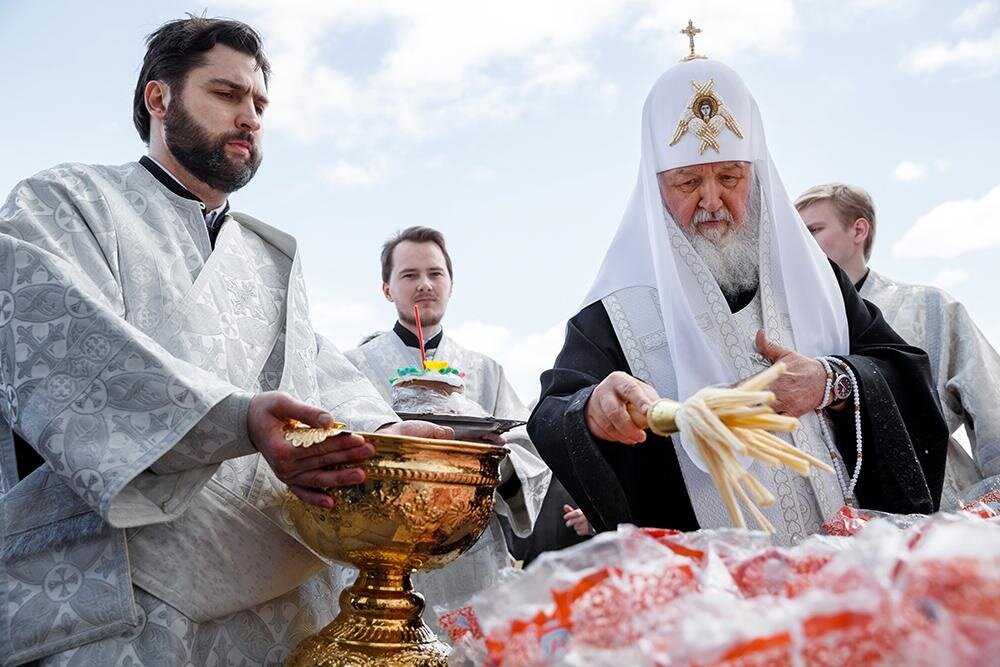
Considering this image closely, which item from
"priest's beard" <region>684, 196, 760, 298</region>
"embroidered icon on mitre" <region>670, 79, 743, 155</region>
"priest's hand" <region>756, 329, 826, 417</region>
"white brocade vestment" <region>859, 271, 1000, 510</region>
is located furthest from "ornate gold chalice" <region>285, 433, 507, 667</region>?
"white brocade vestment" <region>859, 271, 1000, 510</region>

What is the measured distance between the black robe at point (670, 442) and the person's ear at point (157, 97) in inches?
56.3

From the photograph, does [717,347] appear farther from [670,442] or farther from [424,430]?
[424,430]

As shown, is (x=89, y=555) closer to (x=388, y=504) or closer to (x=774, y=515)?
(x=388, y=504)

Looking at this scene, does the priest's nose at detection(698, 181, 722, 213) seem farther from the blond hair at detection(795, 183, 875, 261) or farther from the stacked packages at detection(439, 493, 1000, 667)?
the blond hair at detection(795, 183, 875, 261)

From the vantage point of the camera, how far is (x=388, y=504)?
189 centimetres

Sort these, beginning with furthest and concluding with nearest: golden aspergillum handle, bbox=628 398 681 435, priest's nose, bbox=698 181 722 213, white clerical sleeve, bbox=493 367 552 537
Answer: white clerical sleeve, bbox=493 367 552 537
priest's nose, bbox=698 181 722 213
golden aspergillum handle, bbox=628 398 681 435

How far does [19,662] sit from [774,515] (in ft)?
5.87

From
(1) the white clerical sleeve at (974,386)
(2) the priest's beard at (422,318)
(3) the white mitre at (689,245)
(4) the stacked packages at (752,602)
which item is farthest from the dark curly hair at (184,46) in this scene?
(1) the white clerical sleeve at (974,386)

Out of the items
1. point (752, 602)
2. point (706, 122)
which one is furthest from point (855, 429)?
point (752, 602)

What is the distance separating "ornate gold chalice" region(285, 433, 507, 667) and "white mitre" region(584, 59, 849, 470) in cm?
80

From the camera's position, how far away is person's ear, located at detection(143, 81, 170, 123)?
2.89 metres

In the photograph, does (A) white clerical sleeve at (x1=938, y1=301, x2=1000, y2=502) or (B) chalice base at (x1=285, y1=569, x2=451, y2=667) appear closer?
(B) chalice base at (x1=285, y1=569, x2=451, y2=667)

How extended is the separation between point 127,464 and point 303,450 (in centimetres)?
37

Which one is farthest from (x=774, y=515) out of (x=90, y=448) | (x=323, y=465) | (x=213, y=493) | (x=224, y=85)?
(x=224, y=85)
